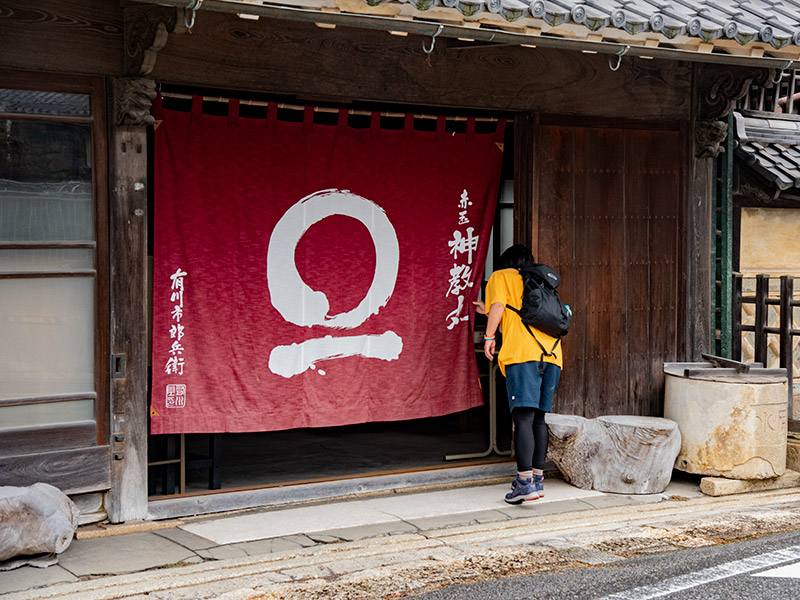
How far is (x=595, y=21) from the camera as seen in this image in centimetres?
767

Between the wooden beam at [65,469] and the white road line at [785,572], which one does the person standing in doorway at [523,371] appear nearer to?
the white road line at [785,572]

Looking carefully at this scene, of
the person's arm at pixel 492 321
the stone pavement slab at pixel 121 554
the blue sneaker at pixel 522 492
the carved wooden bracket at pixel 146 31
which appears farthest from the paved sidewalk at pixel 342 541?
the carved wooden bracket at pixel 146 31

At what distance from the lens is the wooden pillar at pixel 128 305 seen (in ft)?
25.7

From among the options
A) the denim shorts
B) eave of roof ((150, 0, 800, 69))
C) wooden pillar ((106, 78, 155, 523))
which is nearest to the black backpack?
the denim shorts

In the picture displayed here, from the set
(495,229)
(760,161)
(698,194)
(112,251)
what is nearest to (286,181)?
(112,251)

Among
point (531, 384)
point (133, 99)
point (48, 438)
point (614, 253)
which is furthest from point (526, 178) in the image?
point (48, 438)

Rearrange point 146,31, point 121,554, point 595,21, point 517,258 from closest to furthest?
1. point 121,554
2. point 146,31
3. point 595,21
4. point 517,258

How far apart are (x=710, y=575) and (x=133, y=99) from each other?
216 inches

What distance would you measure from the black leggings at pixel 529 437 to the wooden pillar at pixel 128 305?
10.9 feet

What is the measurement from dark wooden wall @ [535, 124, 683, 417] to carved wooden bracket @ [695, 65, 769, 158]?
28 cm

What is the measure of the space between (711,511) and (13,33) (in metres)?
7.07

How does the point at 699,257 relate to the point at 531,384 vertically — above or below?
above

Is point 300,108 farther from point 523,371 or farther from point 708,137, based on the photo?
point 708,137

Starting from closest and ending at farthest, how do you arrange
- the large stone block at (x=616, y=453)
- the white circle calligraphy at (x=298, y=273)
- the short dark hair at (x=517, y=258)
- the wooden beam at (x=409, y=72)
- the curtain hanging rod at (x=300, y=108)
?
the wooden beam at (x=409, y=72)
the curtain hanging rod at (x=300, y=108)
the white circle calligraphy at (x=298, y=273)
the short dark hair at (x=517, y=258)
the large stone block at (x=616, y=453)
